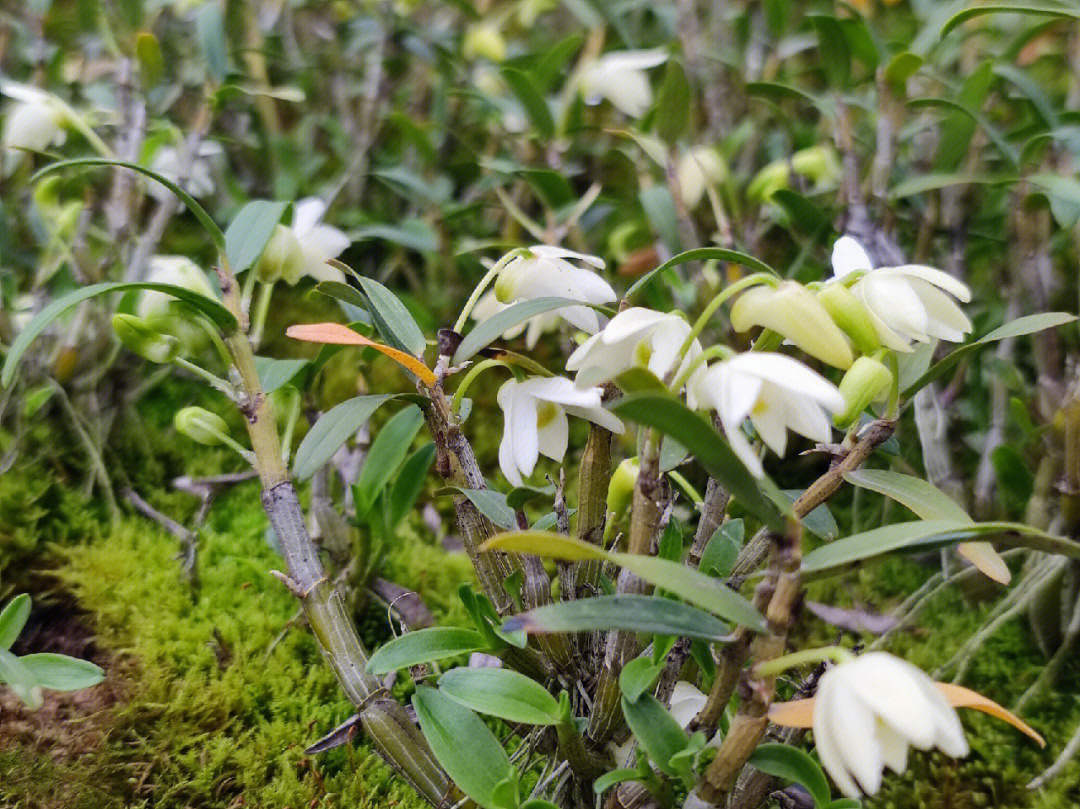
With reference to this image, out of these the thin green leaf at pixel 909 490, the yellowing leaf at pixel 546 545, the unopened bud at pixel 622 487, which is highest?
the yellowing leaf at pixel 546 545

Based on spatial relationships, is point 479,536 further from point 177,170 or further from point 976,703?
point 177,170

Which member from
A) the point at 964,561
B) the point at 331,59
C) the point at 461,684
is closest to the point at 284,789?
the point at 461,684

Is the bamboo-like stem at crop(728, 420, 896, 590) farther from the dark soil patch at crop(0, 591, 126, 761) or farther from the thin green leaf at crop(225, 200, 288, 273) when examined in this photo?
the dark soil patch at crop(0, 591, 126, 761)

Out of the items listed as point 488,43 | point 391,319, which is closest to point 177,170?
point 488,43

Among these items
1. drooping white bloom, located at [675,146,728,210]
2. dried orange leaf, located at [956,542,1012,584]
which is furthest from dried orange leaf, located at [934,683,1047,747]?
drooping white bloom, located at [675,146,728,210]

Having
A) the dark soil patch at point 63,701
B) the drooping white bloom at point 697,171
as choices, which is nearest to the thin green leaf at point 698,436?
the dark soil patch at point 63,701

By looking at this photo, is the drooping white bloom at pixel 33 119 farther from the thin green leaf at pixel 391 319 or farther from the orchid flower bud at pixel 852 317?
the orchid flower bud at pixel 852 317
